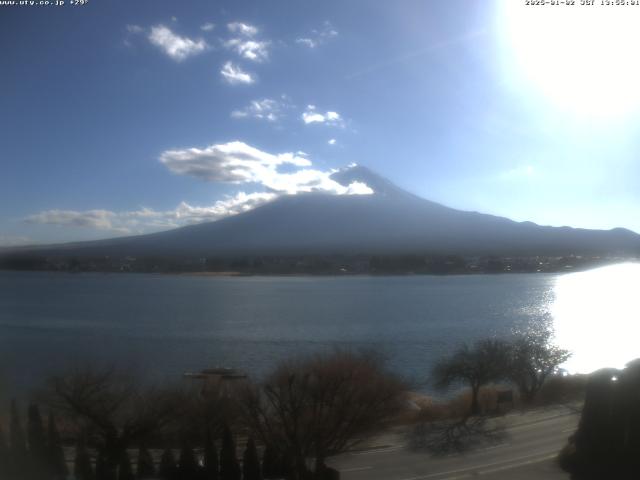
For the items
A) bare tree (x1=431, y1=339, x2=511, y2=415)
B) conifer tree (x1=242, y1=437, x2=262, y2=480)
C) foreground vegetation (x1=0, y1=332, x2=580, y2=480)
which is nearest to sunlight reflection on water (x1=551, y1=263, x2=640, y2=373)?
bare tree (x1=431, y1=339, x2=511, y2=415)

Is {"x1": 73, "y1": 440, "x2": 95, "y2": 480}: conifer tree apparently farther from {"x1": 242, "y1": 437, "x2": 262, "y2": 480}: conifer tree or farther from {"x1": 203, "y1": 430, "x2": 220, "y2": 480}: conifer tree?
{"x1": 242, "y1": 437, "x2": 262, "y2": 480}: conifer tree

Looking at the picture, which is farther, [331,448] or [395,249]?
[395,249]

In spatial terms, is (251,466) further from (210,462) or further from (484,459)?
(484,459)

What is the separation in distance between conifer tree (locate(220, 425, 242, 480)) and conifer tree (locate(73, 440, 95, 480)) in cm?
70

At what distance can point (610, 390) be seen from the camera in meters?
3.01

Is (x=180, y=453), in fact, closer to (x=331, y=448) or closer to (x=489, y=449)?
(x=331, y=448)

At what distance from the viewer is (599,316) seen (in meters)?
7.75

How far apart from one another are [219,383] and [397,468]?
1592 millimetres

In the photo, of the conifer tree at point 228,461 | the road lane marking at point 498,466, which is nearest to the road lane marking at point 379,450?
the road lane marking at point 498,466

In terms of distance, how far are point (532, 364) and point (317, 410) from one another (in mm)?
2123

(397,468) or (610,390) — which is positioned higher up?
(610,390)

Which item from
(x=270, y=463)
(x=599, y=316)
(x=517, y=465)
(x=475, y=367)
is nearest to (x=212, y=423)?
(x=270, y=463)

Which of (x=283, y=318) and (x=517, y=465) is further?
(x=283, y=318)

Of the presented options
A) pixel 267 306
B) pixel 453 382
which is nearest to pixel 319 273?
pixel 267 306
